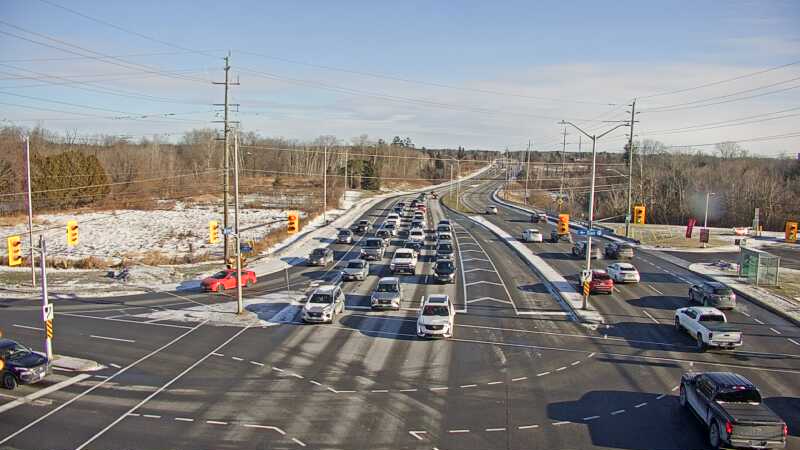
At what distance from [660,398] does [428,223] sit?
207 feet

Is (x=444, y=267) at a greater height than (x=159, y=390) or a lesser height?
greater

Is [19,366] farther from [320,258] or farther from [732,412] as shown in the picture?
[320,258]

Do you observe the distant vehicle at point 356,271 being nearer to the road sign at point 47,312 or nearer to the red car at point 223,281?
the red car at point 223,281

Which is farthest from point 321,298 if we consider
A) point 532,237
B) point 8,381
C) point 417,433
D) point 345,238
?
point 532,237

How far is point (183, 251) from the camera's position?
58.2m

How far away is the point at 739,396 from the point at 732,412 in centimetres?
93

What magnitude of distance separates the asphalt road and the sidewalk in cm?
92

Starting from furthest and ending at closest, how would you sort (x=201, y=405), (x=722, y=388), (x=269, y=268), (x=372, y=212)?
(x=372, y=212)
(x=269, y=268)
(x=201, y=405)
(x=722, y=388)

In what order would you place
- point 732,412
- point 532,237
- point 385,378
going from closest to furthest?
1. point 732,412
2. point 385,378
3. point 532,237

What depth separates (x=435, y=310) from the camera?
29.2 m

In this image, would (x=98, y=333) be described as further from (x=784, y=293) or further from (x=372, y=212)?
(x=372, y=212)

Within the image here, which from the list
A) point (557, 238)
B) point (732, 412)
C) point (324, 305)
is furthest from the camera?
point (557, 238)

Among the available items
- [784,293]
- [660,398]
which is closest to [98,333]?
[660,398]

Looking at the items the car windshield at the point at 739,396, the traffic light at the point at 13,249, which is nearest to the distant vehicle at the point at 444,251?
the traffic light at the point at 13,249
